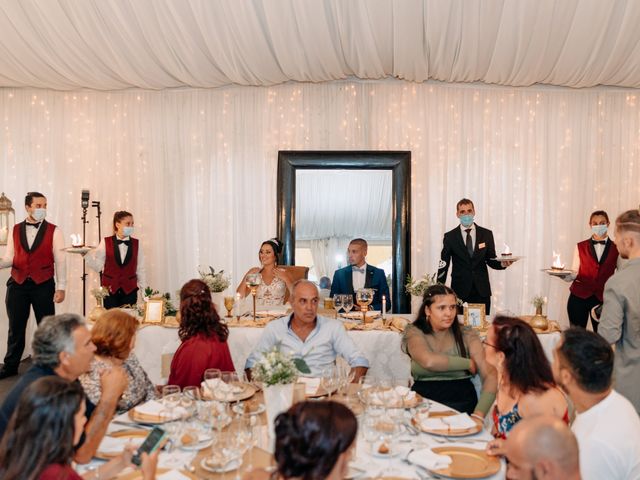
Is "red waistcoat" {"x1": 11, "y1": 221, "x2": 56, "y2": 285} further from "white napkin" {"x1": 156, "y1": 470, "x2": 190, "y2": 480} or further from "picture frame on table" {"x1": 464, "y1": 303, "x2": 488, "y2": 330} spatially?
"white napkin" {"x1": 156, "y1": 470, "x2": 190, "y2": 480}

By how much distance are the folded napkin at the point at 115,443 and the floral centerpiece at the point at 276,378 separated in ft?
1.70

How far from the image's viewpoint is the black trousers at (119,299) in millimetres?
6469

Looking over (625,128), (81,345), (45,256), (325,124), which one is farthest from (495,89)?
(81,345)

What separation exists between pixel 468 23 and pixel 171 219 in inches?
165

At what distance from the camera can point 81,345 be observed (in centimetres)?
253

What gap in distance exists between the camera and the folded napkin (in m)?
2.41

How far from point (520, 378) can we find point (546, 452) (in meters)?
1.07

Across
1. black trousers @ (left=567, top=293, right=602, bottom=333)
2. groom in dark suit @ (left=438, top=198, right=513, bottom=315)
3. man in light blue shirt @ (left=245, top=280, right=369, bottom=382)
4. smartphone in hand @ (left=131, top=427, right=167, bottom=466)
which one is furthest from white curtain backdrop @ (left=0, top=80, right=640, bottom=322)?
smartphone in hand @ (left=131, top=427, right=167, bottom=466)

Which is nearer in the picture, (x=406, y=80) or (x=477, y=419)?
(x=477, y=419)

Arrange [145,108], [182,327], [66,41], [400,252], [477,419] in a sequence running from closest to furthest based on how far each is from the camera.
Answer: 1. [477,419]
2. [182,327]
3. [66,41]
4. [400,252]
5. [145,108]

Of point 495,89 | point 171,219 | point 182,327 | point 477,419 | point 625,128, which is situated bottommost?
point 477,419

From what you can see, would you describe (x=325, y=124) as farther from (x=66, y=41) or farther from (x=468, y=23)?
(x=66, y=41)

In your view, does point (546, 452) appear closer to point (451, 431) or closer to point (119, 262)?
point (451, 431)

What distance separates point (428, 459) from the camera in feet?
7.59
